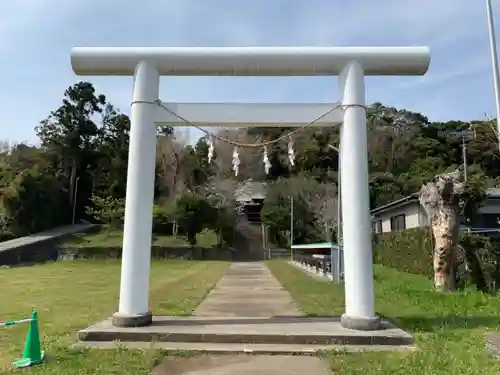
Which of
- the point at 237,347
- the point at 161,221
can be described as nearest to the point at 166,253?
the point at 161,221

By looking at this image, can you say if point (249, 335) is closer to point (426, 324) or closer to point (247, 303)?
point (426, 324)

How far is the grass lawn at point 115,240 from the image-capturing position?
40500mm

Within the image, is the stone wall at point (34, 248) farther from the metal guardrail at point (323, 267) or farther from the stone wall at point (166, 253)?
the metal guardrail at point (323, 267)

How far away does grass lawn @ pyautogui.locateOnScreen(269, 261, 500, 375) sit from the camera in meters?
5.55

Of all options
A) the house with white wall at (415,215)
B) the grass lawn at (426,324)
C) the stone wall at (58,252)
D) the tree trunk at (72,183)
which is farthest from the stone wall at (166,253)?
the grass lawn at (426,324)

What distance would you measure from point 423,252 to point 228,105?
12152 millimetres

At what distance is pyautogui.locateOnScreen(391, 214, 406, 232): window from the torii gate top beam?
1964cm

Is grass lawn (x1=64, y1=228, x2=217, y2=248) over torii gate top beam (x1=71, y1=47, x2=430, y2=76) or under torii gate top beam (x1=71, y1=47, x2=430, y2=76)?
under

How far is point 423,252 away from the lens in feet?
57.0

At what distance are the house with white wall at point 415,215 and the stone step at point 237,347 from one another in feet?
40.5

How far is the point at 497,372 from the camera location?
5.27 m

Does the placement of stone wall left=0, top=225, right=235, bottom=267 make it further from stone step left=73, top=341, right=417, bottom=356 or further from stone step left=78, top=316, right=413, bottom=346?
stone step left=73, top=341, right=417, bottom=356

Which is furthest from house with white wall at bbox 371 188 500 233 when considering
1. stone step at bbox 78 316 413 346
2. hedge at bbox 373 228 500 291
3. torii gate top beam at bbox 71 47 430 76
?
stone step at bbox 78 316 413 346

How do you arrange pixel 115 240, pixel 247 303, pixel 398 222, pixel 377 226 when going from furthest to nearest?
pixel 115 240, pixel 377 226, pixel 398 222, pixel 247 303
